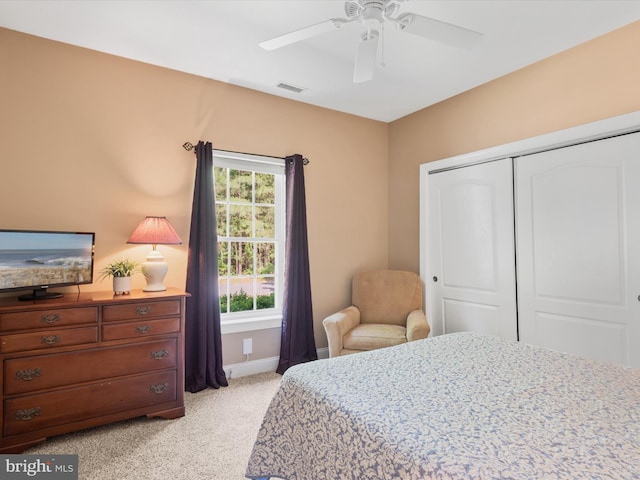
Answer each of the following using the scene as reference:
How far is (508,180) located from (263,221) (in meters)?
2.34

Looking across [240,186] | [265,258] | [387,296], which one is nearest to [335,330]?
[387,296]

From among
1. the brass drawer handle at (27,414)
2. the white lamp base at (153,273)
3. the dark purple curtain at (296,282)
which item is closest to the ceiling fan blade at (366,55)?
the dark purple curtain at (296,282)

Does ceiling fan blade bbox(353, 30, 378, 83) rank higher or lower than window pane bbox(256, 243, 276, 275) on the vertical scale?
higher

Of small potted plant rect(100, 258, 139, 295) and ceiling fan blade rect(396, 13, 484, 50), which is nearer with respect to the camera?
ceiling fan blade rect(396, 13, 484, 50)

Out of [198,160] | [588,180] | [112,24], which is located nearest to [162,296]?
[198,160]

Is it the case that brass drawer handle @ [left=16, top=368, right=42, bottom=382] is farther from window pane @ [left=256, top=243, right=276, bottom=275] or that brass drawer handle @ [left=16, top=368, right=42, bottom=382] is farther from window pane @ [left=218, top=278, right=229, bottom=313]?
window pane @ [left=256, top=243, right=276, bottom=275]

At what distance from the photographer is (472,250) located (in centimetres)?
346

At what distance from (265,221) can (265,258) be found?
0.39 meters

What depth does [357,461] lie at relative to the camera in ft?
3.72

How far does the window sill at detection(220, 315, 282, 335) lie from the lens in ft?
11.0

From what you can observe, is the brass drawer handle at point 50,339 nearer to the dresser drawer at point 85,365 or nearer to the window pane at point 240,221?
the dresser drawer at point 85,365

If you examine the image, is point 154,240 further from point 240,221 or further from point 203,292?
point 240,221

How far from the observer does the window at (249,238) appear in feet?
11.4

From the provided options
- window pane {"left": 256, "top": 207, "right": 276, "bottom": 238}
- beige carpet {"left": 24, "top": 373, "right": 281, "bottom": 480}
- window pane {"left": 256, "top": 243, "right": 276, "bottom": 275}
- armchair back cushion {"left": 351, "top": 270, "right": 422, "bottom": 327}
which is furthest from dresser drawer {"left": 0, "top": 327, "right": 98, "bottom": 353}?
armchair back cushion {"left": 351, "top": 270, "right": 422, "bottom": 327}
